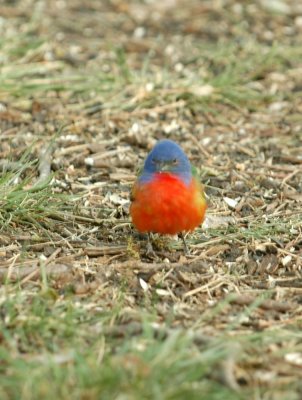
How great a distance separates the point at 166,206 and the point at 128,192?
1.08 metres

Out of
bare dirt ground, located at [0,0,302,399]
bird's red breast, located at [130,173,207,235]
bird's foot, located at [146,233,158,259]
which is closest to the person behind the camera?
bare dirt ground, located at [0,0,302,399]

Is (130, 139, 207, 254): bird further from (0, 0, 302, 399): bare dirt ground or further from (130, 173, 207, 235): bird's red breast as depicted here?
(0, 0, 302, 399): bare dirt ground

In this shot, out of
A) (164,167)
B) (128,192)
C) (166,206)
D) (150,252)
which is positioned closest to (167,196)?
(166,206)

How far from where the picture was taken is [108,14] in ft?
30.6

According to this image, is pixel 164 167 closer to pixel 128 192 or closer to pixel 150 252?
pixel 150 252

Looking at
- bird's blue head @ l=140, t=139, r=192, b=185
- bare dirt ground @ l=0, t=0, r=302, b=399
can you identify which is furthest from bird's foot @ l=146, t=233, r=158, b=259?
bird's blue head @ l=140, t=139, r=192, b=185

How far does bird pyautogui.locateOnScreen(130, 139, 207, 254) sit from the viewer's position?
187 inches

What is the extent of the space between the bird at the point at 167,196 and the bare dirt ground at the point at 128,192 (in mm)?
214

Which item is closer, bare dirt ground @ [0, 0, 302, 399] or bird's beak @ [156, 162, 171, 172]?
bare dirt ground @ [0, 0, 302, 399]

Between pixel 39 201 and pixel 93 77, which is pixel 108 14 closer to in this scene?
pixel 93 77

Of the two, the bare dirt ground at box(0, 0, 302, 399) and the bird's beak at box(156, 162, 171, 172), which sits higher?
the bird's beak at box(156, 162, 171, 172)

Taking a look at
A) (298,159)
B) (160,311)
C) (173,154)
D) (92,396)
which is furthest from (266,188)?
(92,396)

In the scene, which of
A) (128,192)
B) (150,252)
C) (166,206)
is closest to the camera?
(166,206)

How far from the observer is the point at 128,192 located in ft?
19.0
